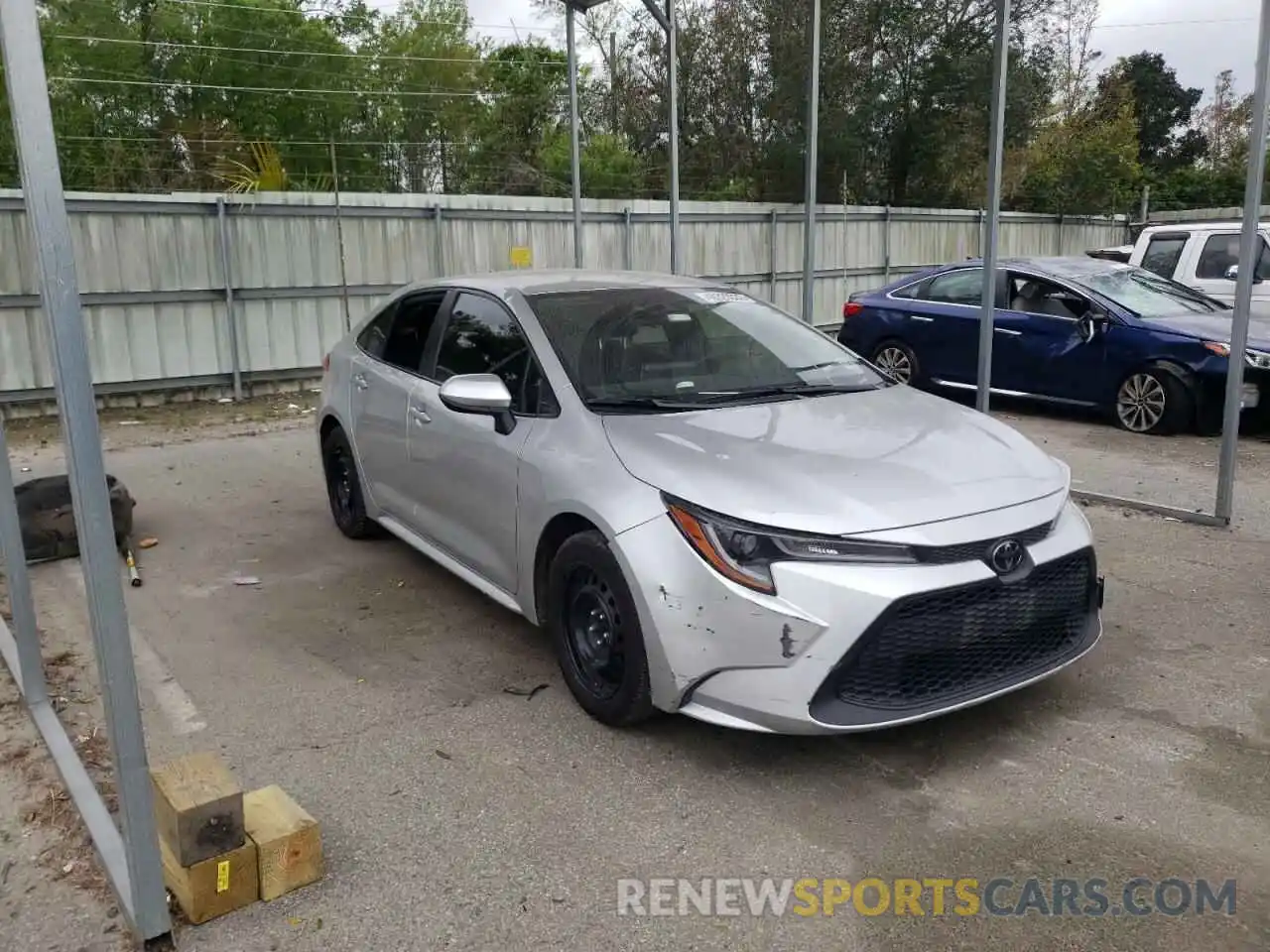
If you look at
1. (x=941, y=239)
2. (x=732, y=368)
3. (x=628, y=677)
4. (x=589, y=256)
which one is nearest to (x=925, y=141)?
(x=941, y=239)

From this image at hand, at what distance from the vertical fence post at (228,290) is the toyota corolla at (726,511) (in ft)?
21.4

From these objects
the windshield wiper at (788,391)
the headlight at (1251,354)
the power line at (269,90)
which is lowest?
the headlight at (1251,354)

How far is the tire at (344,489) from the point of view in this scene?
19.3 ft

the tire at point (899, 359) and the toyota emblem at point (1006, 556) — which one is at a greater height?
the toyota emblem at point (1006, 556)

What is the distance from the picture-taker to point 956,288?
408 inches

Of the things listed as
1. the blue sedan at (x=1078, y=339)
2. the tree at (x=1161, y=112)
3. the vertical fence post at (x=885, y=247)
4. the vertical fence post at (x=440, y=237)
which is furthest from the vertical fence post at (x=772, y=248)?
the tree at (x=1161, y=112)

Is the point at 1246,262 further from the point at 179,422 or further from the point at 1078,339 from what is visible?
the point at 179,422

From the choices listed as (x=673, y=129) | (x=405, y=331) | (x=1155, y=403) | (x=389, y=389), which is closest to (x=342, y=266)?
(x=673, y=129)

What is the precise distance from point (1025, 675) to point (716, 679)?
3.45 ft

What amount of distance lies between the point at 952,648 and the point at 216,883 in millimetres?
2196

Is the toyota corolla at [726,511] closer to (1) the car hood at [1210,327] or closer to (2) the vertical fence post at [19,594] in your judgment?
(2) the vertical fence post at [19,594]

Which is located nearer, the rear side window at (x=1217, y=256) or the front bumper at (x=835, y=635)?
the front bumper at (x=835, y=635)

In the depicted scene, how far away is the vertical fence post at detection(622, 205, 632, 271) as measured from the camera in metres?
13.5

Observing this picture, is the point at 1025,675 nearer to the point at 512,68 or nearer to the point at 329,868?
the point at 329,868
